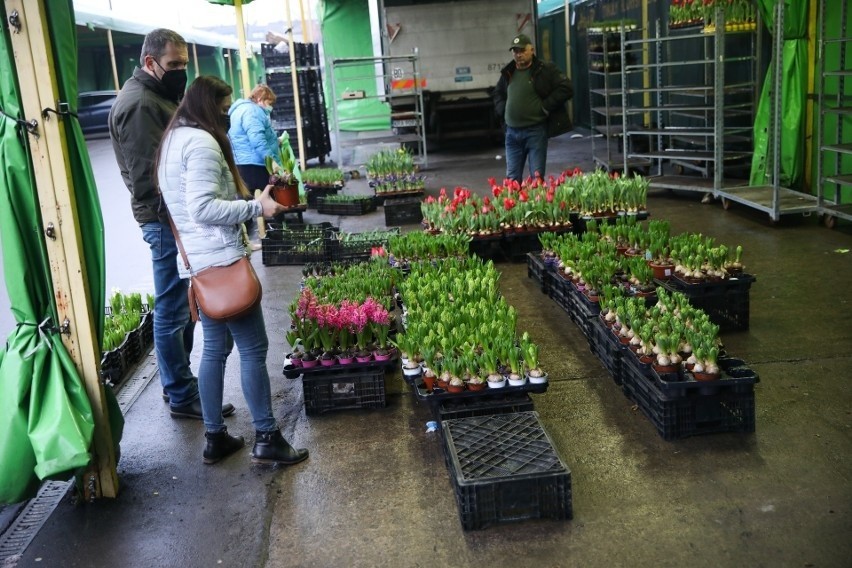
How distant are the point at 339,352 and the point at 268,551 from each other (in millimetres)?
1687

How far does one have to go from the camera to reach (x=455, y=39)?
17453 mm

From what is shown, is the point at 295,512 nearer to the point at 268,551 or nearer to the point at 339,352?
the point at 268,551

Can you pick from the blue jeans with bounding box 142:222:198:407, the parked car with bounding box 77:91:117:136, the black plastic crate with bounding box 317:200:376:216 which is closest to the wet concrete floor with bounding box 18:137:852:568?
the blue jeans with bounding box 142:222:198:407

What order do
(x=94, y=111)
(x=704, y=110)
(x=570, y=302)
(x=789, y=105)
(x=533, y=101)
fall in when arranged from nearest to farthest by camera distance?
(x=570, y=302) → (x=789, y=105) → (x=533, y=101) → (x=704, y=110) → (x=94, y=111)

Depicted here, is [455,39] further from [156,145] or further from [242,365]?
[242,365]

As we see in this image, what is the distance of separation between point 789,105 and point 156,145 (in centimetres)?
768

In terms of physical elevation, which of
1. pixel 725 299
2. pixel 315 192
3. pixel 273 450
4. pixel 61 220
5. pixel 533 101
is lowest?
pixel 273 450

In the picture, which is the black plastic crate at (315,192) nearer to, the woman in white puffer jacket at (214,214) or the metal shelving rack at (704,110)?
the metal shelving rack at (704,110)

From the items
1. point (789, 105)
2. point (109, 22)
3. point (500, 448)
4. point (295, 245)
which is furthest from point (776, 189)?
point (109, 22)

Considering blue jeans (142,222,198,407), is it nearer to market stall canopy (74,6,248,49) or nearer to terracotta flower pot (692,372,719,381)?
terracotta flower pot (692,372,719,381)

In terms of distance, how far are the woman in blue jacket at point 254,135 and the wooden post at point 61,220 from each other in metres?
5.65

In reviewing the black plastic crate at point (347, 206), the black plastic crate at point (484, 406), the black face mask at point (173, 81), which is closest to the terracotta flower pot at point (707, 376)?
the black plastic crate at point (484, 406)

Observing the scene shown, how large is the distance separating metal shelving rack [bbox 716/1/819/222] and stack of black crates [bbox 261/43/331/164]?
918cm

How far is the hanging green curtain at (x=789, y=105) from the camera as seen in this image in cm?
955
